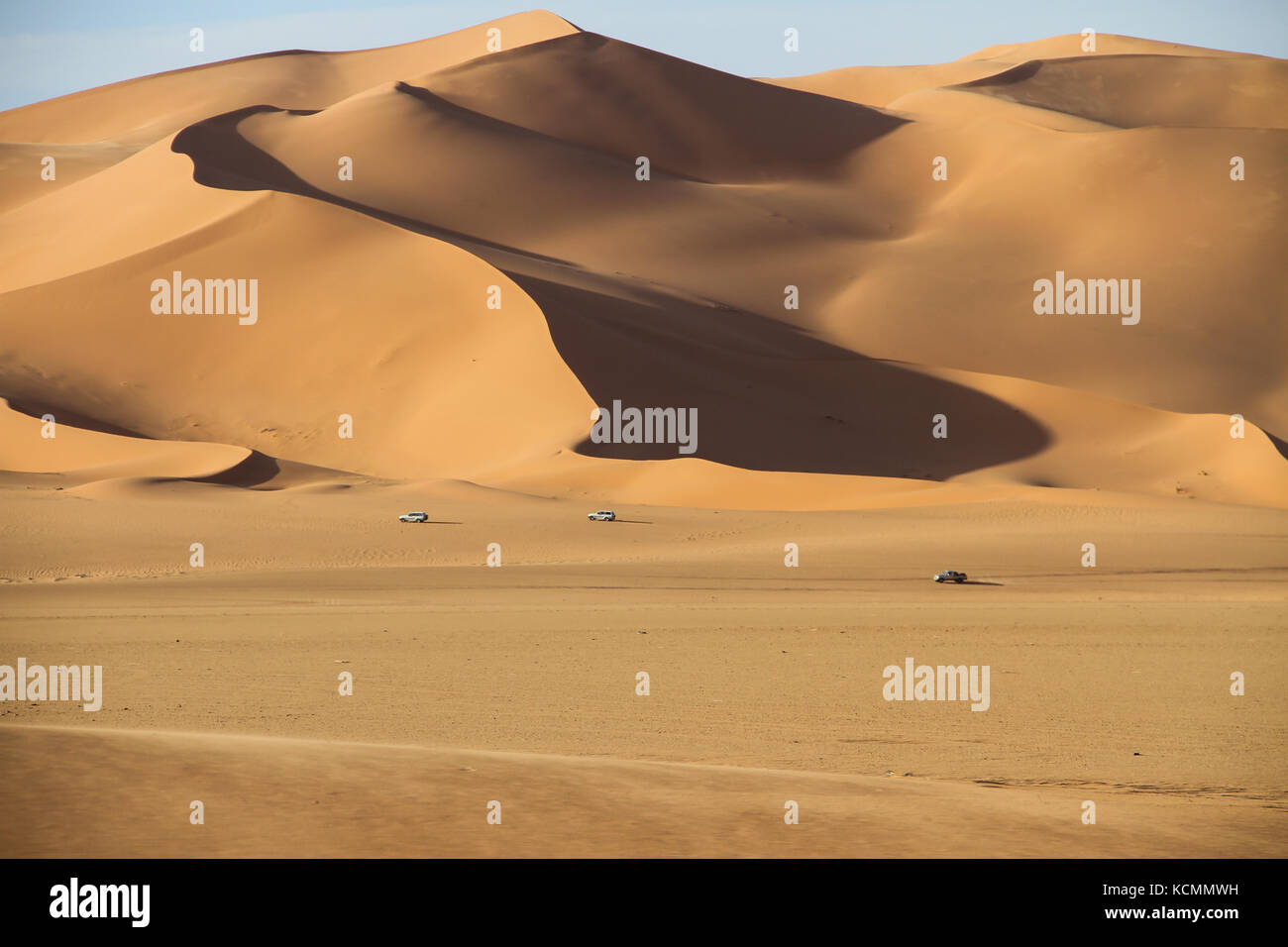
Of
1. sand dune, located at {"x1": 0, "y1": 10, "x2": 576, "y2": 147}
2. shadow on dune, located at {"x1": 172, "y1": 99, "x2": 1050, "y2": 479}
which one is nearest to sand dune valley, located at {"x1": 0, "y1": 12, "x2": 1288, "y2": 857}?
shadow on dune, located at {"x1": 172, "y1": 99, "x2": 1050, "y2": 479}

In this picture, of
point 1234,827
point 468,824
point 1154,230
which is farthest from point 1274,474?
point 468,824

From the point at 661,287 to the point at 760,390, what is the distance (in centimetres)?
1239

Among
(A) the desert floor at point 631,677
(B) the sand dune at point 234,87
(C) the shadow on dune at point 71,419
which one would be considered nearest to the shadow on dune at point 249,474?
(A) the desert floor at point 631,677

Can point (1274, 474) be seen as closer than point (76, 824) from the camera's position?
No

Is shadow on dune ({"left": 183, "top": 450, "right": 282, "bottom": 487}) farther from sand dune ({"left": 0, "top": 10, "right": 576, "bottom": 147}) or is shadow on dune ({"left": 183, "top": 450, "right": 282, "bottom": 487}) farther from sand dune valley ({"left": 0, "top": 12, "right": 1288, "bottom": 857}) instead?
sand dune ({"left": 0, "top": 10, "right": 576, "bottom": 147})

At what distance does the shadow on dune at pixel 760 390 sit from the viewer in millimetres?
38719

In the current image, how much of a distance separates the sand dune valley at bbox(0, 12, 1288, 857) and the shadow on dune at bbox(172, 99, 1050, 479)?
0.69 feet

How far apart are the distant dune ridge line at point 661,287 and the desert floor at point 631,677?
→ 546 centimetres

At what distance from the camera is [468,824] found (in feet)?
19.7

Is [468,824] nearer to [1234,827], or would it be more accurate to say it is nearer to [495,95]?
[1234,827]

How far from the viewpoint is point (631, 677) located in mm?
13227

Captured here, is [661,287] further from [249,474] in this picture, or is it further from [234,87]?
[234,87]

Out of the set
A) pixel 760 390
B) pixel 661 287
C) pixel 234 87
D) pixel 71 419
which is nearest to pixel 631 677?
pixel 760 390

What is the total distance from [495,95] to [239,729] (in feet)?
208
